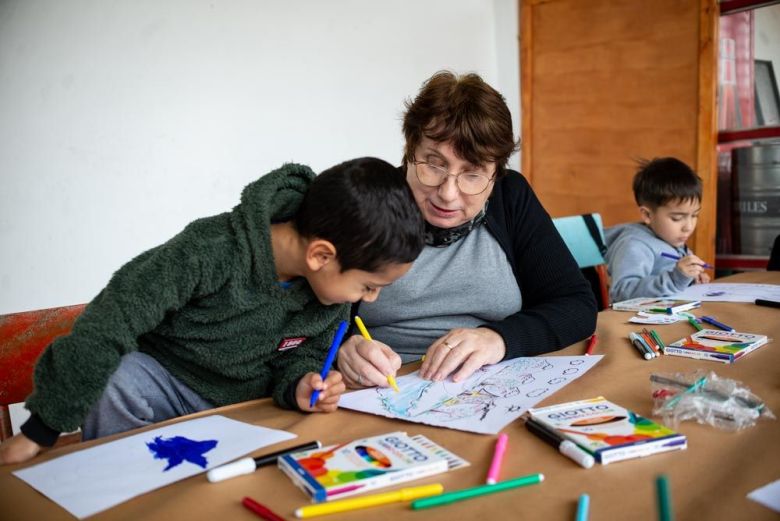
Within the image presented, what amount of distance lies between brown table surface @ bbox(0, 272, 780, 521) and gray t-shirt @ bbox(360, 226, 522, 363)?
1.68ft

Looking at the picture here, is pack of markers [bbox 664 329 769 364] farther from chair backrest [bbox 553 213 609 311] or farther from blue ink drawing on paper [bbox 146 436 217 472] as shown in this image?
chair backrest [bbox 553 213 609 311]

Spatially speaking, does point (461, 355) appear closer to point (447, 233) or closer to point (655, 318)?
point (447, 233)

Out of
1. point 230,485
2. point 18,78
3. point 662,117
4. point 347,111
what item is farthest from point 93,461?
point 662,117

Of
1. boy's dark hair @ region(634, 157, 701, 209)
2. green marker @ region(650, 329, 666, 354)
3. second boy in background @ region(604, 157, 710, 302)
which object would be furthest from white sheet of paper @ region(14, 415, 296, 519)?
boy's dark hair @ region(634, 157, 701, 209)

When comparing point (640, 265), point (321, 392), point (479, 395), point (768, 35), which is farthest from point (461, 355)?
point (768, 35)

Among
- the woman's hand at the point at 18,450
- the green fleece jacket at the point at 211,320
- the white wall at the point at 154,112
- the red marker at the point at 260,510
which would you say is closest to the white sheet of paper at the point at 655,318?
the green fleece jacket at the point at 211,320

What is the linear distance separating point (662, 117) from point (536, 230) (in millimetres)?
2470

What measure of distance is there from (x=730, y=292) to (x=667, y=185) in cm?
67

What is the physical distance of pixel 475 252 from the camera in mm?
1432

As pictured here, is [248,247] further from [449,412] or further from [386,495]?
[386,495]

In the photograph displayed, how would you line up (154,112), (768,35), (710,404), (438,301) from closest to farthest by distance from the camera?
(710,404), (438,301), (154,112), (768,35)

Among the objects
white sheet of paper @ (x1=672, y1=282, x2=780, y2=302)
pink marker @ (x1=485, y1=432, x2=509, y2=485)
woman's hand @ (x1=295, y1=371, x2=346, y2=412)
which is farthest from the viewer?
white sheet of paper @ (x1=672, y1=282, x2=780, y2=302)

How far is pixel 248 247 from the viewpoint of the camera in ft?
3.46

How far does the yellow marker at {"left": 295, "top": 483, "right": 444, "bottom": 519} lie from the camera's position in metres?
0.60
